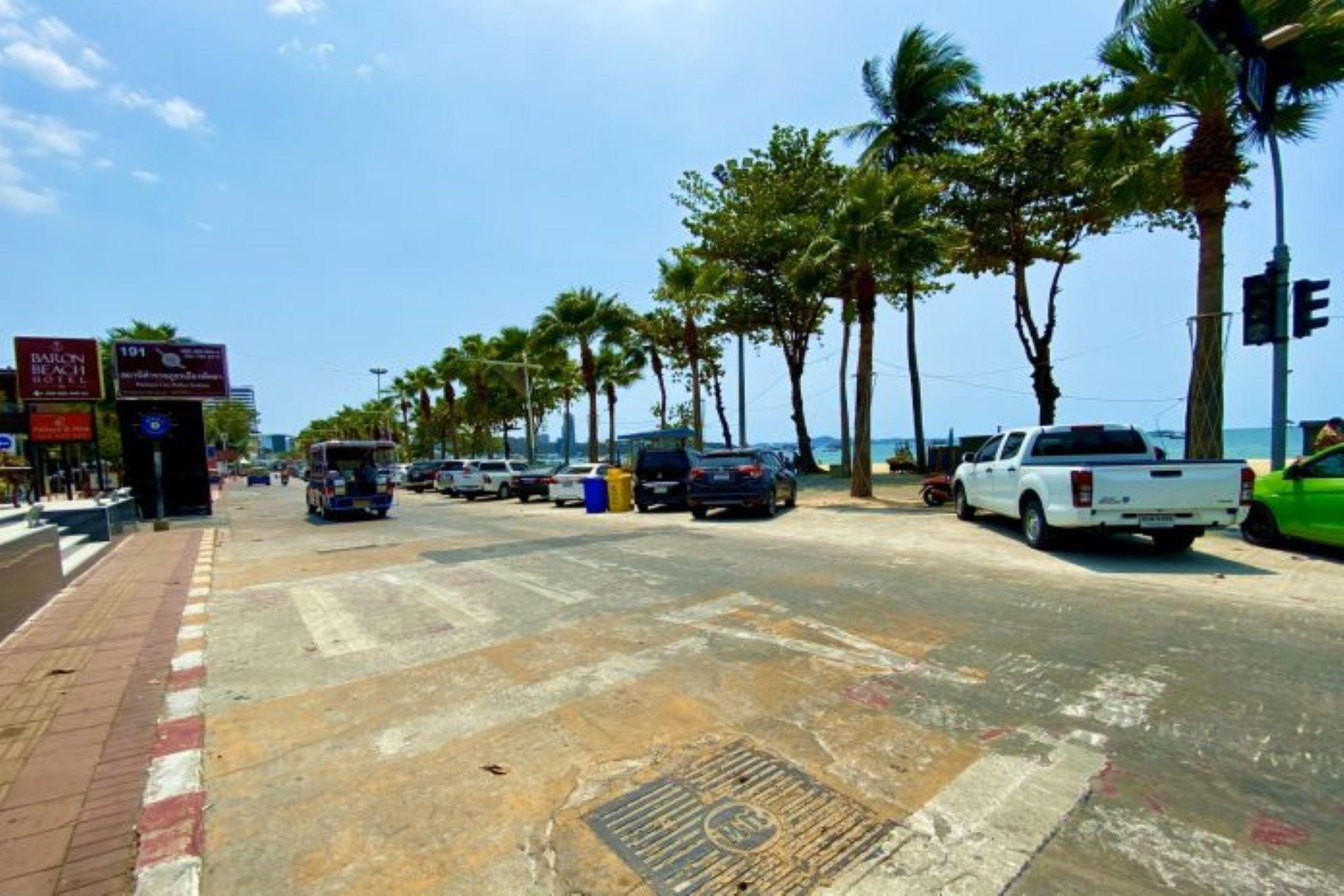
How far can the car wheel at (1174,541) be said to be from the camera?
9281 mm

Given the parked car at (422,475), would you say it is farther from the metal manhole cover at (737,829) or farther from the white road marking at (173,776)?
the metal manhole cover at (737,829)

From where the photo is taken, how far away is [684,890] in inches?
98.0

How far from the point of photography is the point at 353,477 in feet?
66.9

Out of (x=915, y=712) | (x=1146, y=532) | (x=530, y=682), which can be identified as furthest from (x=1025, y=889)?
(x=1146, y=532)

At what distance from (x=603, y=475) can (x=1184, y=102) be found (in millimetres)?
16512

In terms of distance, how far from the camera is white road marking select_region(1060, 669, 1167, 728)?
3.86 m

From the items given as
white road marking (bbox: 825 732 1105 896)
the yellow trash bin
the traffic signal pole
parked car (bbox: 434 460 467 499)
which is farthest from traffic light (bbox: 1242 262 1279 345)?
parked car (bbox: 434 460 467 499)

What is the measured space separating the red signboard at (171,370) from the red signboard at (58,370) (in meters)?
1.36

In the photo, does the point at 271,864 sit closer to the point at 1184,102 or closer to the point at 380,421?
the point at 1184,102

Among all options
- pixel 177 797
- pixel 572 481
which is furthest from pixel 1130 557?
pixel 572 481

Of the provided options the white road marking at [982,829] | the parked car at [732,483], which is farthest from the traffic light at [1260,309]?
the white road marking at [982,829]

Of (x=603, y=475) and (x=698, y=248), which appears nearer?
(x=603, y=475)

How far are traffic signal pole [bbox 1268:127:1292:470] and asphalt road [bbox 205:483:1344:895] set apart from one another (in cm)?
425

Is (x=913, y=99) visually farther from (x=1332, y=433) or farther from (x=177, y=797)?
(x=177, y=797)
